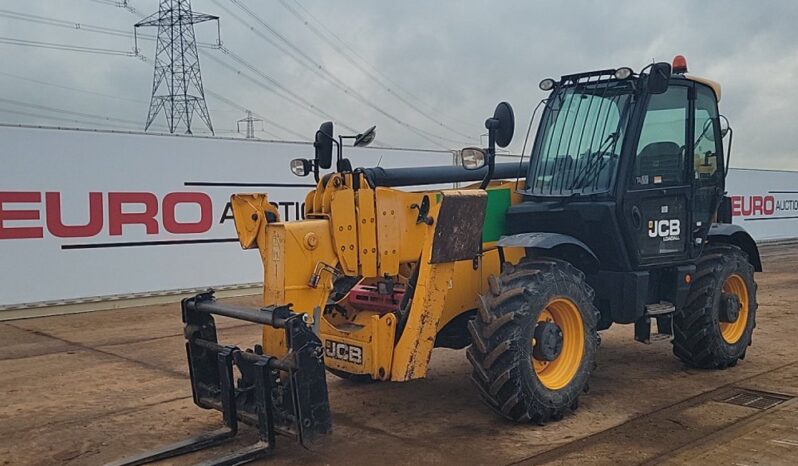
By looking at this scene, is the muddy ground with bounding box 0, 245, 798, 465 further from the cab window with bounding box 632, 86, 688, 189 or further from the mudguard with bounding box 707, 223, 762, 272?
the cab window with bounding box 632, 86, 688, 189

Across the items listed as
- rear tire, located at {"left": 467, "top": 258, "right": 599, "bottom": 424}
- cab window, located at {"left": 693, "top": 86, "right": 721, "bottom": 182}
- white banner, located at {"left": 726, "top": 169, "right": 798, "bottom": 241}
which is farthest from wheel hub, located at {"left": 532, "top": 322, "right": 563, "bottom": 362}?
white banner, located at {"left": 726, "top": 169, "right": 798, "bottom": 241}

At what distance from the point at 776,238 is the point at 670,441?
2255 centimetres

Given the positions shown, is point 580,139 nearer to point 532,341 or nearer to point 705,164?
point 705,164

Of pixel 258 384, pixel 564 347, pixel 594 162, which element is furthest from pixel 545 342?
pixel 258 384

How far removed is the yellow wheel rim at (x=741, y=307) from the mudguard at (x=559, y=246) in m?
2.02

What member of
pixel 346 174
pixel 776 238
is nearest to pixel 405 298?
pixel 346 174

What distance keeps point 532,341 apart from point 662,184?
2.11 m

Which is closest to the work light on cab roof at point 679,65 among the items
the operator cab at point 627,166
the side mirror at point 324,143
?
the operator cab at point 627,166

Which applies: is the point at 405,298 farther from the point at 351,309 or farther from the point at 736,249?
the point at 736,249

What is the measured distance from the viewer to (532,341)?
5.36 meters

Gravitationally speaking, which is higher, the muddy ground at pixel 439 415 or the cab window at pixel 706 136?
the cab window at pixel 706 136

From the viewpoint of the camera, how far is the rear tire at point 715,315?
695 centimetres

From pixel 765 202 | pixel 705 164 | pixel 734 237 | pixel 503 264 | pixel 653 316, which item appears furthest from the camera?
pixel 765 202

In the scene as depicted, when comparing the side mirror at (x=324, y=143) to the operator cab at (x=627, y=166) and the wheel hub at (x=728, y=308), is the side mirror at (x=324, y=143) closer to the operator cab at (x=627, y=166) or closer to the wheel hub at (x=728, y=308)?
the operator cab at (x=627, y=166)
